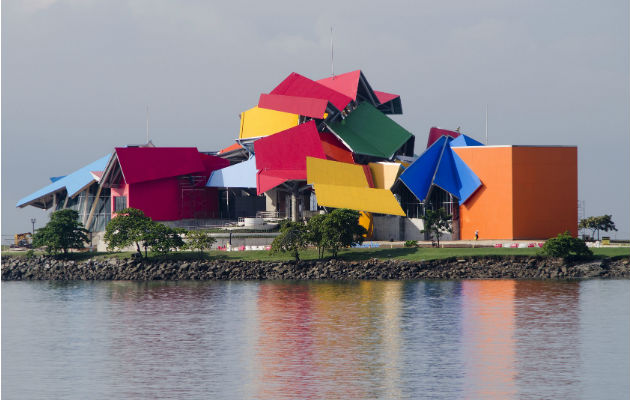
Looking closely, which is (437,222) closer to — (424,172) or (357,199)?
(424,172)

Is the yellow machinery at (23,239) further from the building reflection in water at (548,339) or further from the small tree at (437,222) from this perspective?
the building reflection in water at (548,339)

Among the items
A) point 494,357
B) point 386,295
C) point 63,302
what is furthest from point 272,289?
point 494,357

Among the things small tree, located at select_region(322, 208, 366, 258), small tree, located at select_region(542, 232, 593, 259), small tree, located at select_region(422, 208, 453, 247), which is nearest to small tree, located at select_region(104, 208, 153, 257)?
small tree, located at select_region(322, 208, 366, 258)

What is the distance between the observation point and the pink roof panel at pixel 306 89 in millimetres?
93500

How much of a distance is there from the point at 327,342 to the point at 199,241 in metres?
37.4

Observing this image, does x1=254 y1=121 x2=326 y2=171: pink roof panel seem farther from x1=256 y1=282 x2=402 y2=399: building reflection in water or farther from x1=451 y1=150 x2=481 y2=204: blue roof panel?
x1=256 y1=282 x2=402 y2=399: building reflection in water

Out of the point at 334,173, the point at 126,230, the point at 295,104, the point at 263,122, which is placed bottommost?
the point at 126,230

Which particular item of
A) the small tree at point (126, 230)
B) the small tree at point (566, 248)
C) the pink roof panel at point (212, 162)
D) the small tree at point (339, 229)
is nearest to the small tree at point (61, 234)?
the small tree at point (126, 230)

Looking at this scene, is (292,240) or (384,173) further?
(384,173)

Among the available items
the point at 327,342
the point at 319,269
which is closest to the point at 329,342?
the point at 327,342

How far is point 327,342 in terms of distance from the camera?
4372 centimetres

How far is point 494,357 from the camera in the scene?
39531 millimetres

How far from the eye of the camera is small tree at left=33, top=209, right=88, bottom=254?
3319 inches

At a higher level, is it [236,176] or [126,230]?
[236,176]
